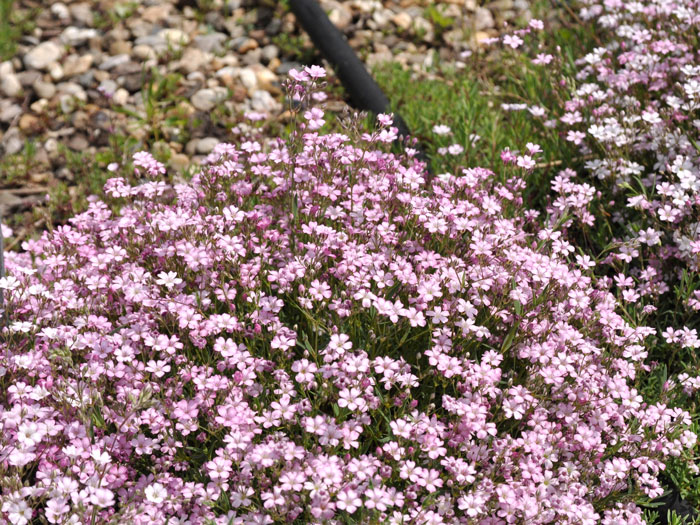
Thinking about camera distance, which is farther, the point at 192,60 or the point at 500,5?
the point at 500,5

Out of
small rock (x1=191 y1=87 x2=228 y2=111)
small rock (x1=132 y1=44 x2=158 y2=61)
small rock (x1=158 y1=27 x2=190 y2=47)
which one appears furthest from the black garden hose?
small rock (x1=132 y1=44 x2=158 y2=61)

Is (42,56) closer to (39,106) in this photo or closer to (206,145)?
(39,106)

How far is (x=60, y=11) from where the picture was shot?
801 centimetres

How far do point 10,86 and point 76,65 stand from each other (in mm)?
620

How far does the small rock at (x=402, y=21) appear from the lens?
8.00 m

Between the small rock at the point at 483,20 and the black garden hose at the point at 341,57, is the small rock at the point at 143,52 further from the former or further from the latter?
the small rock at the point at 483,20

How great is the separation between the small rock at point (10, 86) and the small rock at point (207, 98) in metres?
1.62

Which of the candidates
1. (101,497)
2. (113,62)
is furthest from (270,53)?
(101,497)

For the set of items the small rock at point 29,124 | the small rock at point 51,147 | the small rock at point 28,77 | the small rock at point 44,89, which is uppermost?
the small rock at point 28,77

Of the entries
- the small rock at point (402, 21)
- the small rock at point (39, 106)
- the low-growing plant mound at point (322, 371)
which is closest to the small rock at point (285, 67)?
the small rock at point (402, 21)

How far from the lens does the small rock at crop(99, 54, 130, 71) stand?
24.3ft

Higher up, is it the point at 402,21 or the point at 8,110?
the point at 402,21

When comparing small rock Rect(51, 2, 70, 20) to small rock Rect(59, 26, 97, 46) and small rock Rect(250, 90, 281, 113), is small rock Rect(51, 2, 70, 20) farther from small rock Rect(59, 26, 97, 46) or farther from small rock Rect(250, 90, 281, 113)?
small rock Rect(250, 90, 281, 113)

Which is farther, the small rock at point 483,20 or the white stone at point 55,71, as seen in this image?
the small rock at point 483,20
